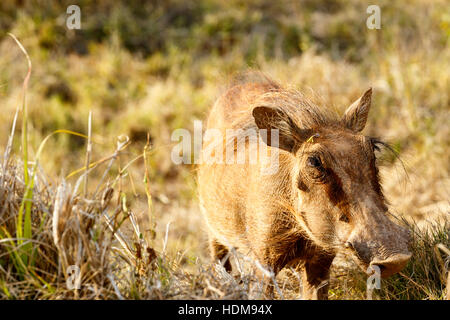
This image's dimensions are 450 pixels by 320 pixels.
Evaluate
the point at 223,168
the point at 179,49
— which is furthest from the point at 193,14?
the point at 223,168

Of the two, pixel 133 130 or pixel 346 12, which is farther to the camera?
pixel 346 12

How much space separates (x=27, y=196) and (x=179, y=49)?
6994 millimetres

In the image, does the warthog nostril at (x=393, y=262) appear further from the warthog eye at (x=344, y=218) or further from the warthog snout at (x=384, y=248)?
the warthog eye at (x=344, y=218)

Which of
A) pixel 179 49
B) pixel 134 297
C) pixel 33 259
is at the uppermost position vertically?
pixel 179 49

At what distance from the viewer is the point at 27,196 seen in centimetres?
246

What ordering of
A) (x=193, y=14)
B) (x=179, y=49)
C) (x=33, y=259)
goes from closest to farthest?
1. (x=33, y=259)
2. (x=179, y=49)
3. (x=193, y=14)

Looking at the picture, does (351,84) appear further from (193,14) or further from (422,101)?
(193,14)

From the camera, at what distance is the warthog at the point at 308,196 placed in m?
2.46

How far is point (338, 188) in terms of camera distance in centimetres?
257

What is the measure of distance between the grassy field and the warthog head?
1.45ft
